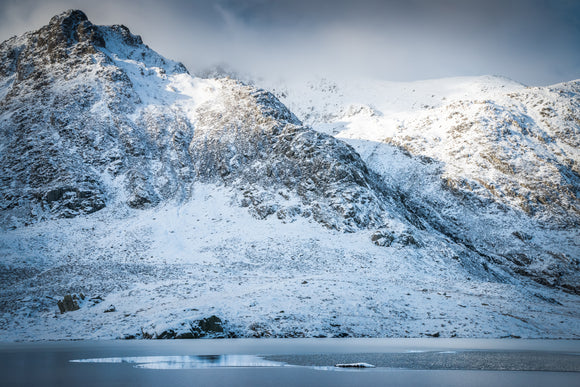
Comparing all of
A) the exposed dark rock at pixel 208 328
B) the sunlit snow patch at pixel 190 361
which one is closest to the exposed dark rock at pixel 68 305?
the exposed dark rock at pixel 208 328

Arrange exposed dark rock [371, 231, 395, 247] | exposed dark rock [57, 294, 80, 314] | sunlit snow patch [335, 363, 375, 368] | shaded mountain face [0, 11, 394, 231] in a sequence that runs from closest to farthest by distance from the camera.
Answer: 1. sunlit snow patch [335, 363, 375, 368]
2. exposed dark rock [57, 294, 80, 314]
3. exposed dark rock [371, 231, 395, 247]
4. shaded mountain face [0, 11, 394, 231]

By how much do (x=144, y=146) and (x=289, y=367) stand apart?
66955 millimetres

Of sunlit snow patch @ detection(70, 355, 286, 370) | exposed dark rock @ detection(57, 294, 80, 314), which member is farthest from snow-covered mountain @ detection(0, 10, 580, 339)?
sunlit snow patch @ detection(70, 355, 286, 370)

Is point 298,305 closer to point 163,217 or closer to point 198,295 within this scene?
point 198,295

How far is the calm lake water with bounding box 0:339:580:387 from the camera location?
428 inches

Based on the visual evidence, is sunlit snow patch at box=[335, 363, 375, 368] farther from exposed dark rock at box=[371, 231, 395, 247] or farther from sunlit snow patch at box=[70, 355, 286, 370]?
exposed dark rock at box=[371, 231, 395, 247]

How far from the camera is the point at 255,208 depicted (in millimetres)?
59875

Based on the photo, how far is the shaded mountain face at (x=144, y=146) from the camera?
6053 centimetres

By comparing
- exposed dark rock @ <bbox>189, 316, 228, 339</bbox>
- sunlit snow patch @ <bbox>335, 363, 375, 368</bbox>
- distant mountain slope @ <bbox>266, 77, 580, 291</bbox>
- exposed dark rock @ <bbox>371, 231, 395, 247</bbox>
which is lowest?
exposed dark rock @ <bbox>189, 316, 228, 339</bbox>

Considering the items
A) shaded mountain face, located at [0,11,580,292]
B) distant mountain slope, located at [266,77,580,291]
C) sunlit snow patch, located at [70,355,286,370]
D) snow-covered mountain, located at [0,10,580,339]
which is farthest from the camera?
distant mountain slope, located at [266,77,580,291]

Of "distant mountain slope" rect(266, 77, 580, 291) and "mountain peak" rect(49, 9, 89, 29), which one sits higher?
"mountain peak" rect(49, 9, 89, 29)

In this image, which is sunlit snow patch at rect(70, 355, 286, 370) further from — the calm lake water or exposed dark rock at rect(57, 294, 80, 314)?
exposed dark rock at rect(57, 294, 80, 314)

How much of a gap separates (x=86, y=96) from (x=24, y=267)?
46049mm

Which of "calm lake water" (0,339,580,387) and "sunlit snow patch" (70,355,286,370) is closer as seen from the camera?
"calm lake water" (0,339,580,387)
